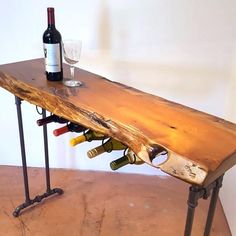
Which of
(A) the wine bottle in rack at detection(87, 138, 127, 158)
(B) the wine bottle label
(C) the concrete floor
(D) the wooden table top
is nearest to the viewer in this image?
(D) the wooden table top

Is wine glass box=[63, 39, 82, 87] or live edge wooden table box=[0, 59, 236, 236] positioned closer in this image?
live edge wooden table box=[0, 59, 236, 236]

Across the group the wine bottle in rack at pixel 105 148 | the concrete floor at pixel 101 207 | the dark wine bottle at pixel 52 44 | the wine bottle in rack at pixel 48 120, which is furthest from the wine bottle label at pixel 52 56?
the concrete floor at pixel 101 207

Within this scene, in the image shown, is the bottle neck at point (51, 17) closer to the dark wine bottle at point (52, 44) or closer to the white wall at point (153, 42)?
the dark wine bottle at point (52, 44)

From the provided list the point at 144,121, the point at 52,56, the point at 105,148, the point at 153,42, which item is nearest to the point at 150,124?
the point at 144,121

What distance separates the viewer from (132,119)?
951 mm

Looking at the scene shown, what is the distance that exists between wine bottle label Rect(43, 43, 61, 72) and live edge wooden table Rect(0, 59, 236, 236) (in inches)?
2.6

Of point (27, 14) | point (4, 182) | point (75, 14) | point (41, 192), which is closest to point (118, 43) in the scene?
point (75, 14)

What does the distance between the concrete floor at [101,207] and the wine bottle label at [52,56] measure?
86 cm

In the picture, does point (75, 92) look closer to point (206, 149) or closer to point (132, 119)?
point (132, 119)

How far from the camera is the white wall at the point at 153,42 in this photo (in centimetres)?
166

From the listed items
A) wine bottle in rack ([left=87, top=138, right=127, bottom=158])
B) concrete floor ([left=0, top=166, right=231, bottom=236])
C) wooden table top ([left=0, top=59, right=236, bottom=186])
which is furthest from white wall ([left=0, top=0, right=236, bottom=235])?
wine bottle in rack ([left=87, top=138, right=127, bottom=158])

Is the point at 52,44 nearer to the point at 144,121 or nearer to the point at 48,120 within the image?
the point at 48,120

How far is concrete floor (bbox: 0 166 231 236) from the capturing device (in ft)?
5.20

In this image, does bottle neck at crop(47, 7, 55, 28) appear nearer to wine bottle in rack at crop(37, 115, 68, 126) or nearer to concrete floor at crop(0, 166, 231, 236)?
wine bottle in rack at crop(37, 115, 68, 126)
